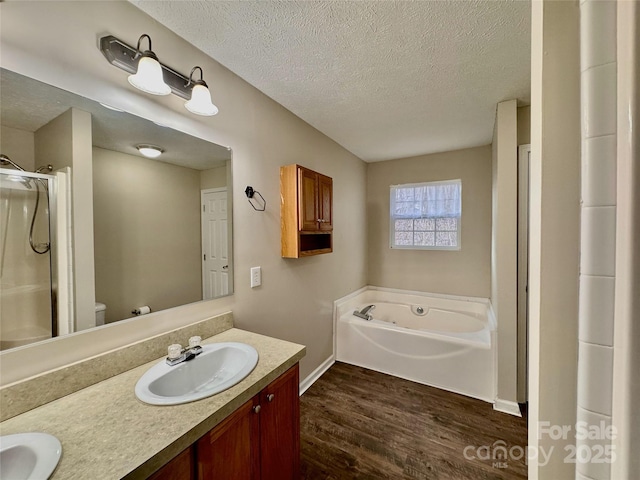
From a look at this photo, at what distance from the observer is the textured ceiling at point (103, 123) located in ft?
2.80

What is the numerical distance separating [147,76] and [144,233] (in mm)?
700

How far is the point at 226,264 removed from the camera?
1.59 metres

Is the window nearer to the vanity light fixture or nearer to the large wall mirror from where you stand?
the large wall mirror

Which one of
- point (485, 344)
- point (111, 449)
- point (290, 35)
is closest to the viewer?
point (111, 449)

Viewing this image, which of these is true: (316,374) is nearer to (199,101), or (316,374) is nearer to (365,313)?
(365,313)

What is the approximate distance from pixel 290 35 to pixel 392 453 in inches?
103

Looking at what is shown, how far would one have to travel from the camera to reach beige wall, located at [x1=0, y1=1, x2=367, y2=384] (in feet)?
2.97

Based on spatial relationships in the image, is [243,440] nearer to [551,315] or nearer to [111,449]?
[111,449]

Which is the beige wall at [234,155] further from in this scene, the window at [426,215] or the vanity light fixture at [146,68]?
the window at [426,215]

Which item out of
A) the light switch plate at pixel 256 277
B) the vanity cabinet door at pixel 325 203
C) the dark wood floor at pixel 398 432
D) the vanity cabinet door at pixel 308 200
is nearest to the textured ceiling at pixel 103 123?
the vanity cabinet door at pixel 308 200

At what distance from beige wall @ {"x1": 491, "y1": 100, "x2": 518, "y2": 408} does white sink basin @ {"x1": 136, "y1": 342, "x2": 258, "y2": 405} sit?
2041mm

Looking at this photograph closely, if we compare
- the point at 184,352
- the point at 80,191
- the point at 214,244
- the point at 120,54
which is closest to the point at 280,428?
the point at 184,352

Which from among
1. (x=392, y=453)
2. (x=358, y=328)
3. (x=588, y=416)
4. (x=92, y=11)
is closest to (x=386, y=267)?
(x=358, y=328)

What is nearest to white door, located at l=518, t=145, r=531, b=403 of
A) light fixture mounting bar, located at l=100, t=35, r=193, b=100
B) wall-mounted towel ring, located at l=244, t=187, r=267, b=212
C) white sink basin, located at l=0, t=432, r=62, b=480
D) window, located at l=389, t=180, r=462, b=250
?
window, located at l=389, t=180, r=462, b=250
